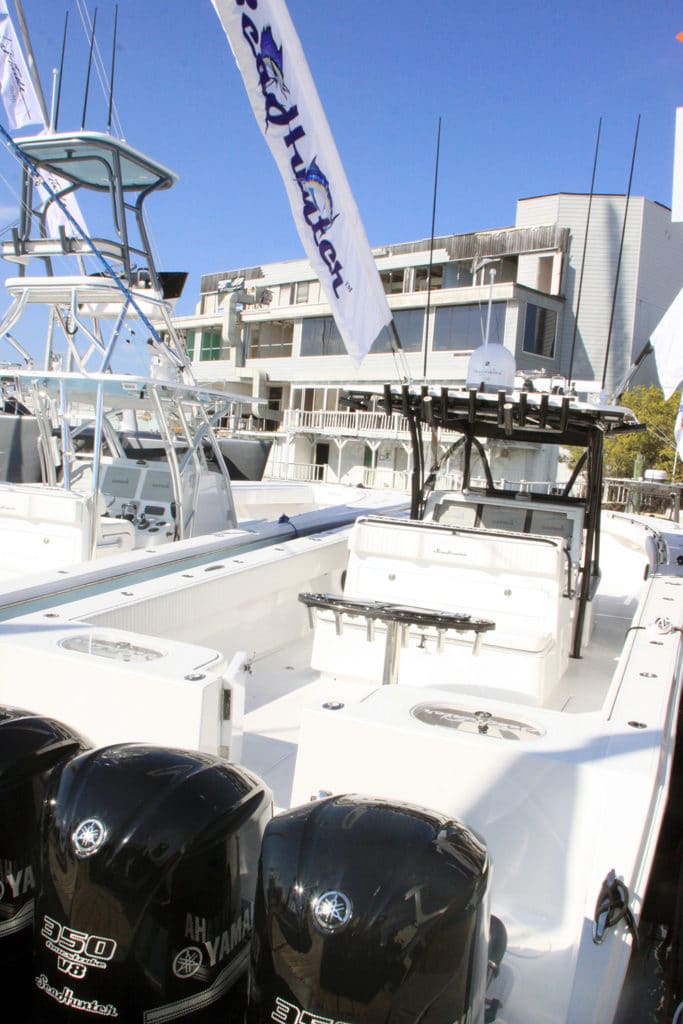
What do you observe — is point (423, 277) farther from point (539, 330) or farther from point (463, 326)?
point (539, 330)

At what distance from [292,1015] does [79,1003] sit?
376 millimetres

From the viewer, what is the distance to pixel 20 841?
1.61 m

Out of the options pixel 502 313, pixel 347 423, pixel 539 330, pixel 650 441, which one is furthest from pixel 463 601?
pixel 539 330

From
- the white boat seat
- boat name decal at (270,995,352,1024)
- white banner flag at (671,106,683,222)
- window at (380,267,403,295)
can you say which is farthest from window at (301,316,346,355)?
boat name decal at (270,995,352,1024)

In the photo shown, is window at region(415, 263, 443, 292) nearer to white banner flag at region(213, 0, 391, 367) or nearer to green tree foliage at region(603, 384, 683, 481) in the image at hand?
green tree foliage at region(603, 384, 683, 481)

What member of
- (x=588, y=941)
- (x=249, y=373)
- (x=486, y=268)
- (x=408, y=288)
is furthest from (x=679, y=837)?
(x=249, y=373)

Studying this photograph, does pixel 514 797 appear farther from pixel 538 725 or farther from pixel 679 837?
pixel 679 837

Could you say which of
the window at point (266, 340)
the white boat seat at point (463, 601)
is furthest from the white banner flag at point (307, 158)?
the window at point (266, 340)

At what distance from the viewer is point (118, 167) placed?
23.4 feet

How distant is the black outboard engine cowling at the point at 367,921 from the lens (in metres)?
1.32

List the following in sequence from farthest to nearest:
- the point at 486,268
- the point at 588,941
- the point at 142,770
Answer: the point at 486,268
the point at 588,941
the point at 142,770

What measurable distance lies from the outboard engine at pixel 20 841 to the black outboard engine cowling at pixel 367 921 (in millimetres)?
490

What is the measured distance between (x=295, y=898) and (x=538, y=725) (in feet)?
4.23

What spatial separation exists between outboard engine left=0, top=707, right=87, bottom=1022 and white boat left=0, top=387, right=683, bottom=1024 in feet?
1.02
